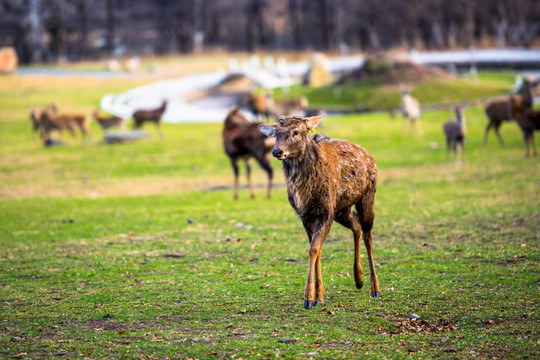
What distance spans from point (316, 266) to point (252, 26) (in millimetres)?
82252

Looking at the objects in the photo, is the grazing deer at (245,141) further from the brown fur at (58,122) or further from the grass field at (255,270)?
the brown fur at (58,122)

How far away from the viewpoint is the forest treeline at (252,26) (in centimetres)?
7069

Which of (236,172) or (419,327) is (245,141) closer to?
(236,172)

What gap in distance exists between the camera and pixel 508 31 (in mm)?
71375

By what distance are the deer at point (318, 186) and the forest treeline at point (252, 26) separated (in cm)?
6127

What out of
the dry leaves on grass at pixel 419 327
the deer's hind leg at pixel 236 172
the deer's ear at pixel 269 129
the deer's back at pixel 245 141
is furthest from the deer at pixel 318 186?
the deer's hind leg at pixel 236 172

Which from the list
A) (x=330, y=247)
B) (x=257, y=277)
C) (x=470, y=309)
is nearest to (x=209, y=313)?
(x=257, y=277)

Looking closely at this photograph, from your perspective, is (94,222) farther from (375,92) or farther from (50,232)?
(375,92)

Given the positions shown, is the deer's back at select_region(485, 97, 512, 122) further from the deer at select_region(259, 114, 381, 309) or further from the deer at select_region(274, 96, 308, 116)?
the deer at select_region(259, 114, 381, 309)

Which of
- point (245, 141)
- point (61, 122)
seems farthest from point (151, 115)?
point (245, 141)

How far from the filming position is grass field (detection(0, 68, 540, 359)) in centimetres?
693

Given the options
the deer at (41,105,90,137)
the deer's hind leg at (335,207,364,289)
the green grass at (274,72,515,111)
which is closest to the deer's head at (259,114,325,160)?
the deer's hind leg at (335,207,364,289)

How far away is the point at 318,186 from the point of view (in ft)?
26.3

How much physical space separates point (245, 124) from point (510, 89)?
27842mm
